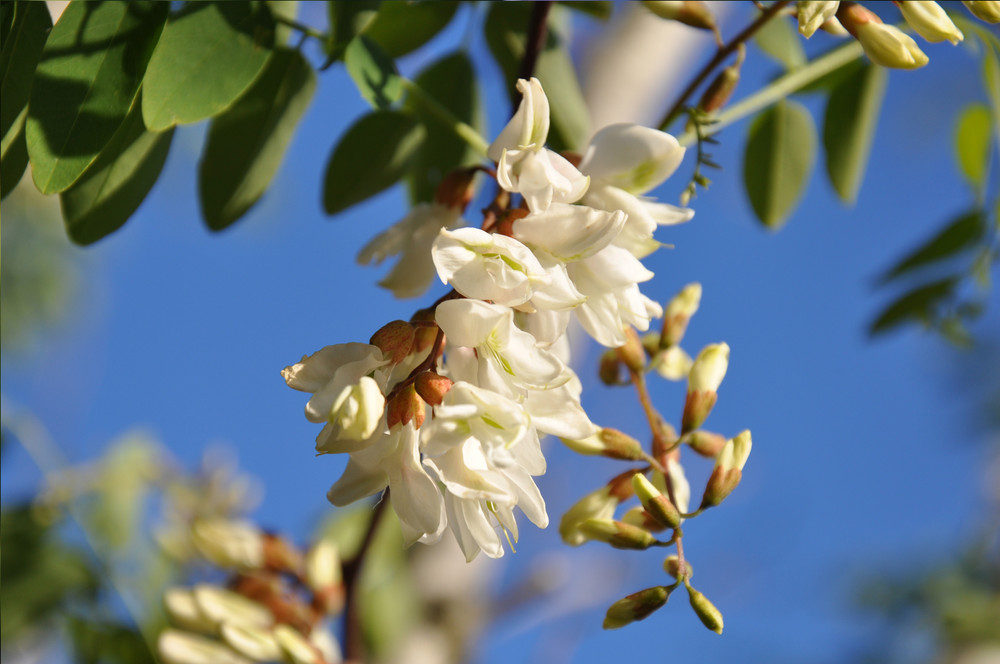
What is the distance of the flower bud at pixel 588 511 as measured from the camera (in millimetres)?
470

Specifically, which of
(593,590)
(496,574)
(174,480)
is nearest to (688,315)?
(174,480)

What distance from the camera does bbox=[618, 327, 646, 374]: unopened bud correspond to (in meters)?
0.50

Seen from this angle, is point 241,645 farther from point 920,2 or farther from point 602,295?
point 920,2

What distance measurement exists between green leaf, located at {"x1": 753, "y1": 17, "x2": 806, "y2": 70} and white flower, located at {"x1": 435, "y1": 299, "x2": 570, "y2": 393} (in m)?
0.45

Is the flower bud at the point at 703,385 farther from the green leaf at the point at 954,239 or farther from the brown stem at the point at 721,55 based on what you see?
the green leaf at the point at 954,239

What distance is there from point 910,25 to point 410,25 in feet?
1.25

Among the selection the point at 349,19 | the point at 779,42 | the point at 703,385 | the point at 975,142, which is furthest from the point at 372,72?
the point at 975,142

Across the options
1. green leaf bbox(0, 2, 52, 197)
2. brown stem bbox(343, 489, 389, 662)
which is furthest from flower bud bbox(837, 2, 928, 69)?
brown stem bbox(343, 489, 389, 662)

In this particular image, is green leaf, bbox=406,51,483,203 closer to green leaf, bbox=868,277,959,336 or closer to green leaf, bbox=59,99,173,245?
green leaf, bbox=59,99,173,245

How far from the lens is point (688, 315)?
1.70 feet

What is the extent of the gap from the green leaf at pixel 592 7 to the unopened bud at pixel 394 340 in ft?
1.25

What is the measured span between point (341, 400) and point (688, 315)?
0.25 m

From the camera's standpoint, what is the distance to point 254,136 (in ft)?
1.95

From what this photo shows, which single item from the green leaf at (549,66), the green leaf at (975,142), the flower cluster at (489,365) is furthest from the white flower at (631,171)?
the green leaf at (975,142)
